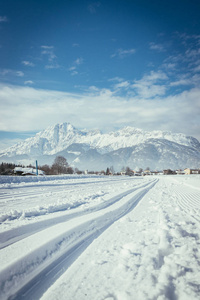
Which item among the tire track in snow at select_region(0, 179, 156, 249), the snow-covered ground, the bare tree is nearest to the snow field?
the snow-covered ground

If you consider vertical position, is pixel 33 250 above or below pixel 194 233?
above

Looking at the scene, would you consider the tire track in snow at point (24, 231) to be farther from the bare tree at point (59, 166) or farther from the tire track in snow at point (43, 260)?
the bare tree at point (59, 166)

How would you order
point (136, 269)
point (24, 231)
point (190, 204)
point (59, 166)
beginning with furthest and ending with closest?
1. point (59, 166)
2. point (190, 204)
3. point (24, 231)
4. point (136, 269)

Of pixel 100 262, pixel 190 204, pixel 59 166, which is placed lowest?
pixel 190 204

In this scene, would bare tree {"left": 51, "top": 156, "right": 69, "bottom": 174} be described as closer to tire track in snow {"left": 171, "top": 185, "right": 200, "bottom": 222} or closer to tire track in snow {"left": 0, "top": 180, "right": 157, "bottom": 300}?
tire track in snow {"left": 171, "top": 185, "right": 200, "bottom": 222}

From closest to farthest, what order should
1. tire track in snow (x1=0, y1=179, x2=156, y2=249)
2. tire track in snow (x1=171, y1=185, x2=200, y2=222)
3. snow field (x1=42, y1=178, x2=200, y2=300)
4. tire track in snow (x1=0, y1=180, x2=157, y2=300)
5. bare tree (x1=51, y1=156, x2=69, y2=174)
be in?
snow field (x1=42, y1=178, x2=200, y2=300) → tire track in snow (x1=0, y1=180, x2=157, y2=300) → tire track in snow (x1=0, y1=179, x2=156, y2=249) → tire track in snow (x1=171, y1=185, x2=200, y2=222) → bare tree (x1=51, y1=156, x2=69, y2=174)

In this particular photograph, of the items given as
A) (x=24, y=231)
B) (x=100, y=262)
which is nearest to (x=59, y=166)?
(x=24, y=231)

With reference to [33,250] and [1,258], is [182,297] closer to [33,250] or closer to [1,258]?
[33,250]

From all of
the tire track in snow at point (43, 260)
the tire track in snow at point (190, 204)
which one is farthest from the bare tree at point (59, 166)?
the tire track in snow at point (43, 260)

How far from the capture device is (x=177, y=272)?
1795 mm

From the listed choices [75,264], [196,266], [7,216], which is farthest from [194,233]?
[7,216]

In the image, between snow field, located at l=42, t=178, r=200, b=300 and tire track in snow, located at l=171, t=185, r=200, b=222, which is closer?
snow field, located at l=42, t=178, r=200, b=300

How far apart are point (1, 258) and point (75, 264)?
0.98 m

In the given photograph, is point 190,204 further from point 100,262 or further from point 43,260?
point 43,260
